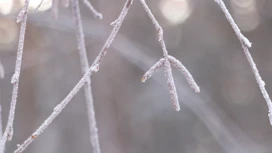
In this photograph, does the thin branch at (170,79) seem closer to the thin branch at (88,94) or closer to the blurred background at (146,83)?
the thin branch at (88,94)

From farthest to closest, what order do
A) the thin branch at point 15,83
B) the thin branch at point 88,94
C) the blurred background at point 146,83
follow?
1. the blurred background at point 146,83
2. the thin branch at point 88,94
3. the thin branch at point 15,83

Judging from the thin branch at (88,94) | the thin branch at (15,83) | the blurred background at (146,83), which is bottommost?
the thin branch at (15,83)

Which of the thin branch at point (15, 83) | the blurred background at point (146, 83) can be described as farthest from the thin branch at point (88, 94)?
the blurred background at point (146, 83)

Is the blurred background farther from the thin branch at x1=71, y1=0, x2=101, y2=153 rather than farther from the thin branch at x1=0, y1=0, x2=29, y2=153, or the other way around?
the thin branch at x1=0, y1=0, x2=29, y2=153

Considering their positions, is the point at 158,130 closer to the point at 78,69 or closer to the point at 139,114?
the point at 139,114

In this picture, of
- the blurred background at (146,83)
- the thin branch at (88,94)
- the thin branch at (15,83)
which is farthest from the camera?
the blurred background at (146,83)

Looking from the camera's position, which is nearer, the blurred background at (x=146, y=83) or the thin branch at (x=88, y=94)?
the thin branch at (x=88, y=94)

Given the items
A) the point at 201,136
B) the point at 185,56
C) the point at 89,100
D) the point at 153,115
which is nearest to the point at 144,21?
the point at 185,56

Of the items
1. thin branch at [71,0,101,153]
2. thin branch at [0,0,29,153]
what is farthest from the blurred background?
thin branch at [0,0,29,153]
